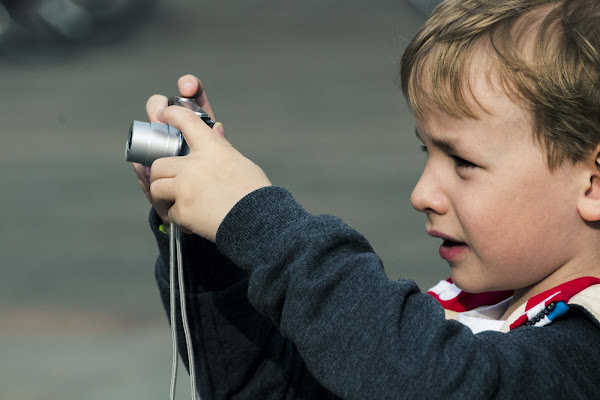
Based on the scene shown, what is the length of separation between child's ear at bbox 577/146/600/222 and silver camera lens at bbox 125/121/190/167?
450 mm

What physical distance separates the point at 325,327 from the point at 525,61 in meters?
0.37

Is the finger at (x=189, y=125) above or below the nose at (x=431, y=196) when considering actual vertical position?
above

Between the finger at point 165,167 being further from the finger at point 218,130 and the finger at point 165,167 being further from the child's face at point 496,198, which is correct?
the child's face at point 496,198

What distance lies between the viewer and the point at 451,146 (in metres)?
0.92

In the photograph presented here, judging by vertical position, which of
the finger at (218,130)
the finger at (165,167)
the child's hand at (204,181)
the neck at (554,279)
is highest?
the finger at (218,130)

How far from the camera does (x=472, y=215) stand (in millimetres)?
908

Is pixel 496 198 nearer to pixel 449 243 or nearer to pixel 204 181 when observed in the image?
pixel 449 243

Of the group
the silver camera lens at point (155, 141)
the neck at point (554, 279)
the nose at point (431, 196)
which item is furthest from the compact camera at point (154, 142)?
the neck at point (554, 279)

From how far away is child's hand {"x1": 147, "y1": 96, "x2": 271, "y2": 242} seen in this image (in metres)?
0.85

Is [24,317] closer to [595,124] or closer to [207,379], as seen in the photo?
[207,379]

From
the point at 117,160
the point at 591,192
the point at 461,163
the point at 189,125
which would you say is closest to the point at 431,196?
the point at 461,163

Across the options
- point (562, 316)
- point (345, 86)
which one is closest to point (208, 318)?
point (562, 316)

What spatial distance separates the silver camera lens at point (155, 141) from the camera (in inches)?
36.7

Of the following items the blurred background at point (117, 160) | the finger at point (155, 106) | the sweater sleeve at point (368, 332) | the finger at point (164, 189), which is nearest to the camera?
the sweater sleeve at point (368, 332)
